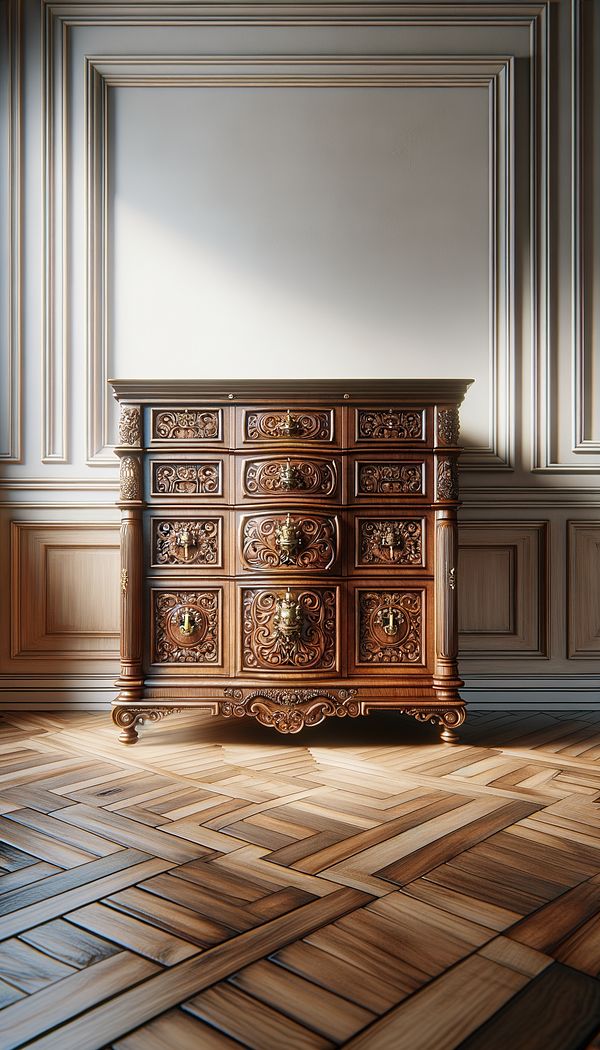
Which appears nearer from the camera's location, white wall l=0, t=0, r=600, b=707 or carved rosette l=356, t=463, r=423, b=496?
carved rosette l=356, t=463, r=423, b=496

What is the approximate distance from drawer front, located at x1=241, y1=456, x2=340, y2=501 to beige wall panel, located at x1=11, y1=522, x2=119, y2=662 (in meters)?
0.55

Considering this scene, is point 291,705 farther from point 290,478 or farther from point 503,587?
point 503,587

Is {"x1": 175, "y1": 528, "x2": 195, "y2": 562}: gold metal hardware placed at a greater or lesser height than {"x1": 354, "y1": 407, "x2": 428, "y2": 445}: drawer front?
lesser

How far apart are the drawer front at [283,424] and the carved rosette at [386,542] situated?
20cm

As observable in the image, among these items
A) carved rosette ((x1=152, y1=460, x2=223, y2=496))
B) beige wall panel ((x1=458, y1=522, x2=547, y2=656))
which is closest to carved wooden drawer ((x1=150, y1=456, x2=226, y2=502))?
carved rosette ((x1=152, y1=460, x2=223, y2=496))

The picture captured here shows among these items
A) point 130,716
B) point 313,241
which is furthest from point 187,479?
point 313,241

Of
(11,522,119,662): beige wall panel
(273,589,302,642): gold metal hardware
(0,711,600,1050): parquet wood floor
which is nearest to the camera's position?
(0,711,600,1050): parquet wood floor

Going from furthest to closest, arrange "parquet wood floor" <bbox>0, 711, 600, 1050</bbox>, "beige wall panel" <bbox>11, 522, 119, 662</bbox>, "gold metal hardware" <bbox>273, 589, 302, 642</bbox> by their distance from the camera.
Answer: "beige wall panel" <bbox>11, 522, 119, 662</bbox> < "gold metal hardware" <bbox>273, 589, 302, 642</bbox> < "parquet wood floor" <bbox>0, 711, 600, 1050</bbox>

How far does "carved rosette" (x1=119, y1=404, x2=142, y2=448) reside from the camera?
1.50m

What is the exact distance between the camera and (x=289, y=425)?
1479mm

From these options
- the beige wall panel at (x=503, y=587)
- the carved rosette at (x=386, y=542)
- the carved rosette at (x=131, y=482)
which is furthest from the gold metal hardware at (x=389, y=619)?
the carved rosette at (x=131, y=482)

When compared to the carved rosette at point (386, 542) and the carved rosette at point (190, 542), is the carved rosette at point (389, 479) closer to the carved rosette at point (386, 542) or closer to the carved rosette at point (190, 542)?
the carved rosette at point (386, 542)

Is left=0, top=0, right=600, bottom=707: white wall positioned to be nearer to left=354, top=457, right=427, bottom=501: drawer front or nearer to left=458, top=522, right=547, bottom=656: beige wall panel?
left=458, top=522, right=547, bottom=656: beige wall panel

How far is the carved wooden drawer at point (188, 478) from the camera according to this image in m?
1.51
